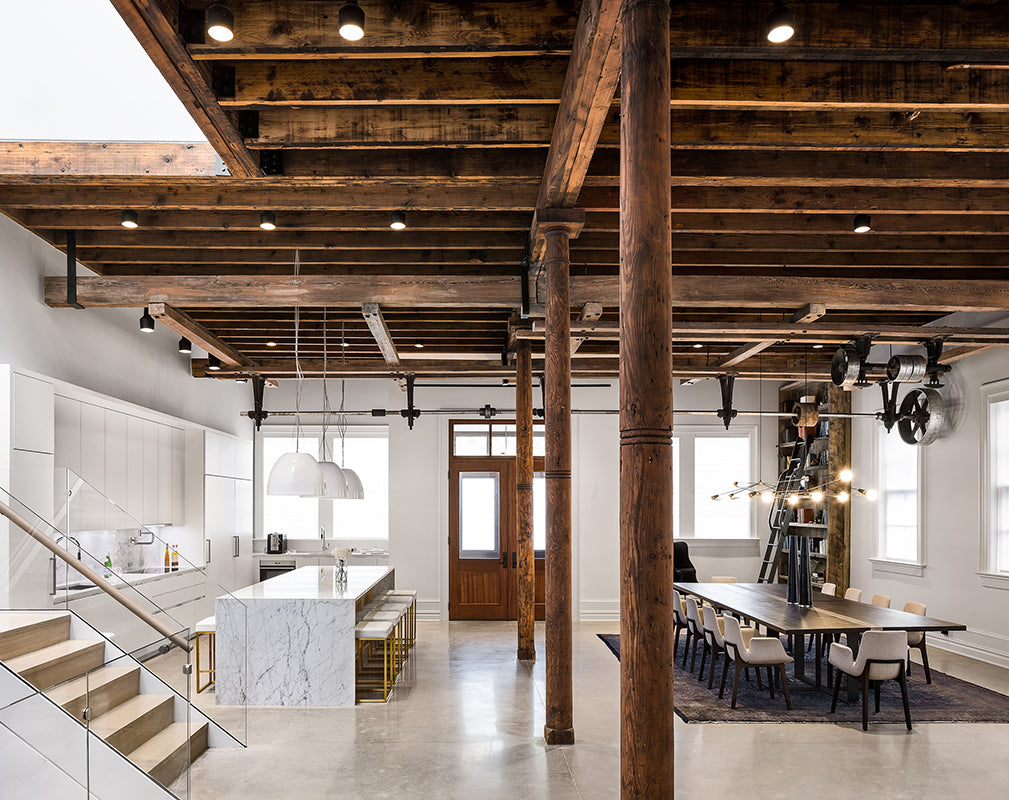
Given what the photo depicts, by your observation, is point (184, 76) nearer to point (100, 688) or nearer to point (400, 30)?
point (400, 30)

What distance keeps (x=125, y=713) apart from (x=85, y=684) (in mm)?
1070

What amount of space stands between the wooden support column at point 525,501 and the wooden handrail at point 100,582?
4162 millimetres

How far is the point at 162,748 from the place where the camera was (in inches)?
222

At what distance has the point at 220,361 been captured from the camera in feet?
38.0

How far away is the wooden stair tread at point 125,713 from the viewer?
5000 mm

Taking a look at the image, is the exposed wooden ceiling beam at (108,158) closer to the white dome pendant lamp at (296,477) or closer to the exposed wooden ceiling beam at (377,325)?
the white dome pendant lamp at (296,477)

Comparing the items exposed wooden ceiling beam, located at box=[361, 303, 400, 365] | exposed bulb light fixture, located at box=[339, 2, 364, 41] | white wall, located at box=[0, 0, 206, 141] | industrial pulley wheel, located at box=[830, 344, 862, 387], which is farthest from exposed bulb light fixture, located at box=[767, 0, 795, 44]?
industrial pulley wheel, located at box=[830, 344, 862, 387]

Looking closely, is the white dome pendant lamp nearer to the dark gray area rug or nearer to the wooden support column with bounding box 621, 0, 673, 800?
the dark gray area rug

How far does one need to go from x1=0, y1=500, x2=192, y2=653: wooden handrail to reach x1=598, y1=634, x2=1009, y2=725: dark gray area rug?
3398 mm

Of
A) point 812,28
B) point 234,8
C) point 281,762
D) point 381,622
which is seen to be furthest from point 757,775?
point 234,8

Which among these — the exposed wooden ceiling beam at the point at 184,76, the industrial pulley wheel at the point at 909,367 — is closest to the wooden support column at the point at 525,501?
the industrial pulley wheel at the point at 909,367

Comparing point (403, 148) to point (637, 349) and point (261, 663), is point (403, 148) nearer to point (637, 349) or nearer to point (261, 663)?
point (637, 349)

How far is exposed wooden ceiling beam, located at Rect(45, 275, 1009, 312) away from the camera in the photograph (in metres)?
7.47

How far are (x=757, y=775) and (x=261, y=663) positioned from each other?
14.2 ft
